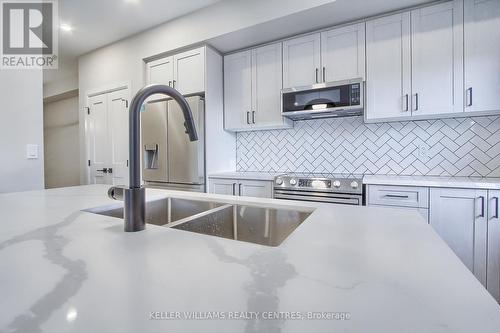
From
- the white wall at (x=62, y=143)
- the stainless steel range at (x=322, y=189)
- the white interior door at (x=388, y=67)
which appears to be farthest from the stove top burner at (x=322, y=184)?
the white wall at (x=62, y=143)

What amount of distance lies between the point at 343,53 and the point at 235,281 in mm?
2578

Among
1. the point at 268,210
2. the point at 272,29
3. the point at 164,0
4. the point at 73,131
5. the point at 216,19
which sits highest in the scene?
the point at 164,0

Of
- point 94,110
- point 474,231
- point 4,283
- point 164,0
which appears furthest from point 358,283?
point 94,110

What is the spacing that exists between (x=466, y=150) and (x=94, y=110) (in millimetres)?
4707

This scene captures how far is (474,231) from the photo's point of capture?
183 cm

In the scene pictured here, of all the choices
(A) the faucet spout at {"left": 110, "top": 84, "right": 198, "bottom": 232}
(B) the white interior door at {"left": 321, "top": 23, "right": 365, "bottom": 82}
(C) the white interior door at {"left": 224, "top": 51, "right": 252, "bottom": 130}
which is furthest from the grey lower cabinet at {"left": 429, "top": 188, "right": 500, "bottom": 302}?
(A) the faucet spout at {"left": 110, "top": 84, "right": 198, "bottom": 232}

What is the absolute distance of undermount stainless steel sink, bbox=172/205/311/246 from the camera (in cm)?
106

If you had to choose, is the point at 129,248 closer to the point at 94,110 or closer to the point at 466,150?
the point at 466,150

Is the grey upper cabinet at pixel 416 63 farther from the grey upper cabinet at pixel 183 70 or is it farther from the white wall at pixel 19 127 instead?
the white wall at pixel 19 127

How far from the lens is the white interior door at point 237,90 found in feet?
9.77

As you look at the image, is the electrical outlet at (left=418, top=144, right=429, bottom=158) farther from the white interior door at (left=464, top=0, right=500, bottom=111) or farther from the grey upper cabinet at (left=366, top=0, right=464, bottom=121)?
the white interior door at (left=464, top=0, right=500, bottom=111)

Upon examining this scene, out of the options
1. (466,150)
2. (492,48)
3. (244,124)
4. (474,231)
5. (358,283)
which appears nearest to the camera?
(358,283)

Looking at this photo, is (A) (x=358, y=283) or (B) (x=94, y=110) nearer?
(A) (x=358, y=283)

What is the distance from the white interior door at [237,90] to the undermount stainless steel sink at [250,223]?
193 centimetres
